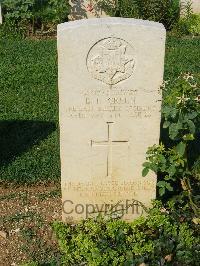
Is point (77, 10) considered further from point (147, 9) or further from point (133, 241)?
point (133, 241)

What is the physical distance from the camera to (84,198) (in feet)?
15.5

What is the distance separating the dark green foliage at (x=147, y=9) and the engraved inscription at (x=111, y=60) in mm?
6184

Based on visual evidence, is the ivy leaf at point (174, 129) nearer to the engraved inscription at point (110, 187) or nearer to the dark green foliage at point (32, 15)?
the engraved inscription at point (110, 187)

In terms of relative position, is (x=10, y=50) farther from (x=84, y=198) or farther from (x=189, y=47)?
(x=84, y=198)

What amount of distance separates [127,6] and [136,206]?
246 inches

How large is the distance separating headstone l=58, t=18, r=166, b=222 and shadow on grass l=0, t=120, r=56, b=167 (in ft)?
4.73

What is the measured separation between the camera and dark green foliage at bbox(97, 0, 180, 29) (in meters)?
10.1

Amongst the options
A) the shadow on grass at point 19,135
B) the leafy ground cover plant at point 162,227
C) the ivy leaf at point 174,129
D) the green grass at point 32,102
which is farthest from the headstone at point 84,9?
the ivy leaf at point 174,129

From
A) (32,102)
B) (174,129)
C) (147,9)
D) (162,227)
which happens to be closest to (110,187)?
(162,227)

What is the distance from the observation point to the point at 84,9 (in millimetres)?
10633

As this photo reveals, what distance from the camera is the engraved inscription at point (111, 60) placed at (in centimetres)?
405

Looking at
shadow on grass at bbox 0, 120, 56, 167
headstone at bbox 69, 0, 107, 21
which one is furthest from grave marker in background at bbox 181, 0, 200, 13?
shadow on grass at bbox 0, 120, 56, 167

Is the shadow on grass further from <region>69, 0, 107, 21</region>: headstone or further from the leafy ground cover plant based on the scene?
<region>69, 0, 107, 21</region>: headstone

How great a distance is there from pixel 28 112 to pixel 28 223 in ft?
7.86
